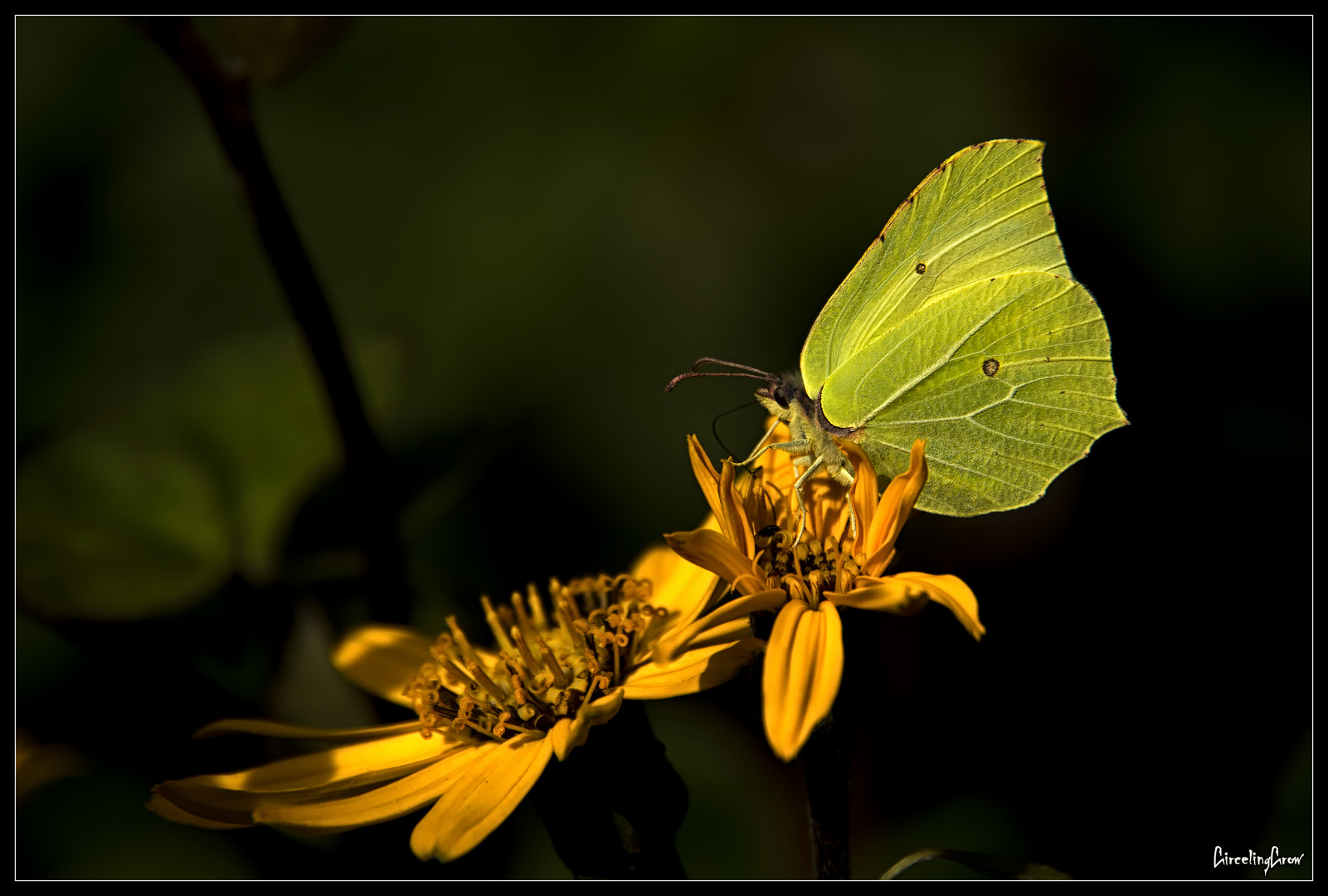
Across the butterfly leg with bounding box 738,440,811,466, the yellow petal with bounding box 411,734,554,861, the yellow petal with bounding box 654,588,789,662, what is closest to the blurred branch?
the yellow petal with bounding box 411,734,554,861

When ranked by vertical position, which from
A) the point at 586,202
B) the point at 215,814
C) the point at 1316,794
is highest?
the point at 586,202

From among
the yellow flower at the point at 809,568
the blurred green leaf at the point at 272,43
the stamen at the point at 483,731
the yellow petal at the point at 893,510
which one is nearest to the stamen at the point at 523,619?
the stamen at the point at 483,731

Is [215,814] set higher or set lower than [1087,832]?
higher

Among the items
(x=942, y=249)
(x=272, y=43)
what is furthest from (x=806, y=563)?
(x=272, y=43)

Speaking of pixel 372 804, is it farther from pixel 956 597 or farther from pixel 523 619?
pixel 956 597

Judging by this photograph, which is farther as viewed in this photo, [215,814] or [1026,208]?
[1026,208]

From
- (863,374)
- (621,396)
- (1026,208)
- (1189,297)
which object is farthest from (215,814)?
(1189,297)

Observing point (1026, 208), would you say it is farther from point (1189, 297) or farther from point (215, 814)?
point (215, 814)

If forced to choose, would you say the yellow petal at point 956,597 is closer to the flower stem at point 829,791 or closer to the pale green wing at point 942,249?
the flower stem at point 829,791
